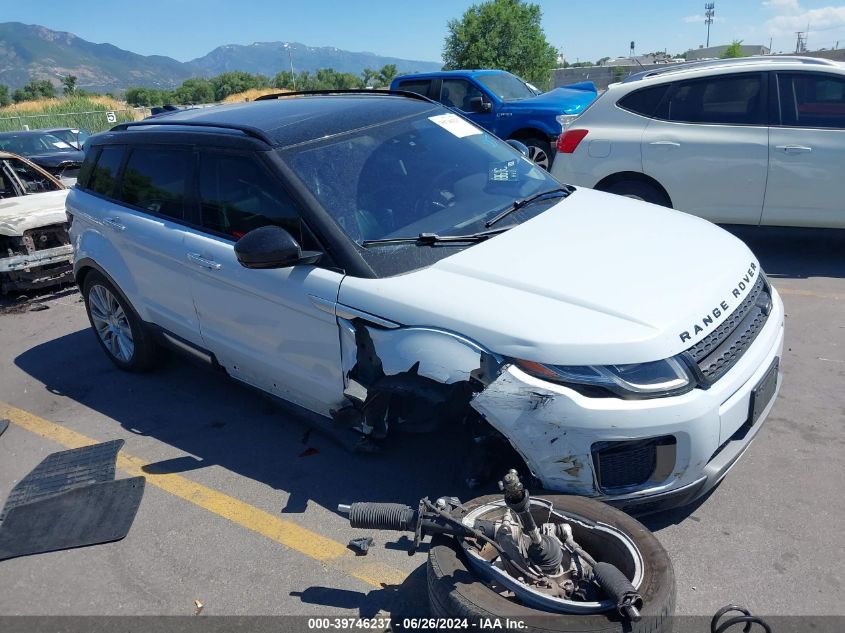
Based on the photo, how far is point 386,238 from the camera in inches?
131

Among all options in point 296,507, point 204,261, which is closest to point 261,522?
point 296,507

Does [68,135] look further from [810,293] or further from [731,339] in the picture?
[731,339]

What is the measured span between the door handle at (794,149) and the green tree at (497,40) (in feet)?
107

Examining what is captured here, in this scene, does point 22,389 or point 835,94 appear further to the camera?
point 835,94

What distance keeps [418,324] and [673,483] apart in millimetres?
1193

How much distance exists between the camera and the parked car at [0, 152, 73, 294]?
273 inches

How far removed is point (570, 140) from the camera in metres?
6.83

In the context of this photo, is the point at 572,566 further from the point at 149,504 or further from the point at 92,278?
the point at 92,278

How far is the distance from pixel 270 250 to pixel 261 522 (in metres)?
1.33

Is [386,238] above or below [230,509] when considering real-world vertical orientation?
above

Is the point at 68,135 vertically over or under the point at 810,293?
over

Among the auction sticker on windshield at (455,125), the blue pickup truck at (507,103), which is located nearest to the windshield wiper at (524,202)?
the auction sticker on windshield at (455,125)

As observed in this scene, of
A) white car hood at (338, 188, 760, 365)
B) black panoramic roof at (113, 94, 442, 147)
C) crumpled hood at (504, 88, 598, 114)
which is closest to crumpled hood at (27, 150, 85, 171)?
crumpled hood at (504, 88, 598, 114)

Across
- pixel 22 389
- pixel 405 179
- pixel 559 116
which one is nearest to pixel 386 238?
pixel 405 179
